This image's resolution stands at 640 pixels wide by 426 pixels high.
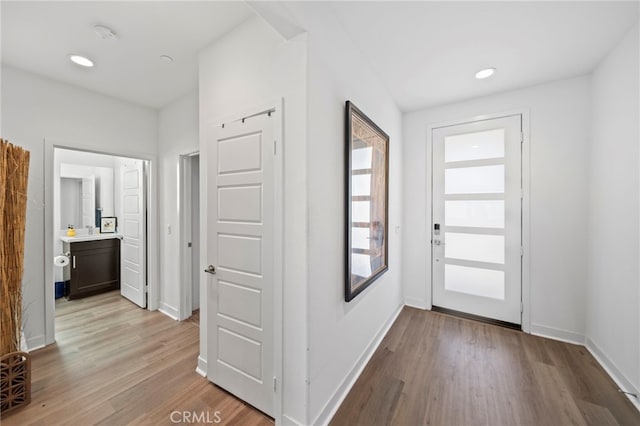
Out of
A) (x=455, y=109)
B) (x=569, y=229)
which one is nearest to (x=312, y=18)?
(x=455, y=109)

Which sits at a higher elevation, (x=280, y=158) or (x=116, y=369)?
(x=280, y=158)

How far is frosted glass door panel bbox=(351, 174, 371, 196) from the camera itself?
188 cm

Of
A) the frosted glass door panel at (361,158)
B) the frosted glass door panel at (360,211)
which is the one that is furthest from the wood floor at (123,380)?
the frosted glass door panel at (361,158)

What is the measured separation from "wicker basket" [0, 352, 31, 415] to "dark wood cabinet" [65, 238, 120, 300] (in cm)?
233

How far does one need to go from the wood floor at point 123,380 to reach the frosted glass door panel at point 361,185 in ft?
5.55

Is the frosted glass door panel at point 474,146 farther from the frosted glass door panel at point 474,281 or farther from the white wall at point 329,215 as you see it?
the white wall at point 329,215

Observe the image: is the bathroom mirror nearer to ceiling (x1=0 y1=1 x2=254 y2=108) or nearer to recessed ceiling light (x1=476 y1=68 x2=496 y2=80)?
ceiling (x1=0 y1=1 x2=254 y2=108)

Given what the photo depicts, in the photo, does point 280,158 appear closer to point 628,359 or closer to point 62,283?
point 628,359

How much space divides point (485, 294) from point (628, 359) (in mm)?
1129

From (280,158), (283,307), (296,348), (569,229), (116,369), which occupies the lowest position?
(116,369)

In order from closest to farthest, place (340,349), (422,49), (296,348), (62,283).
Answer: (296,348) → (340,349) → (422,49) → (62,283)

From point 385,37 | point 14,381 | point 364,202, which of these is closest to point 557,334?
point 364,202

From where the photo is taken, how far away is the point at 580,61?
214 centimetres

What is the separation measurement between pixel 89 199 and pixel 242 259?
4.31 meters
